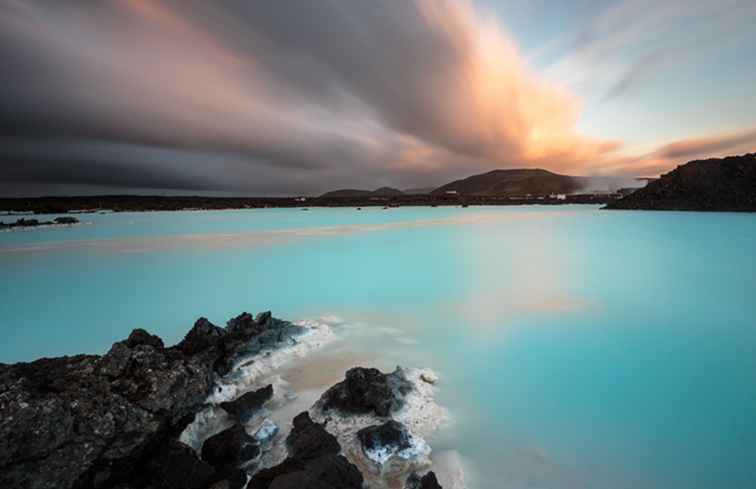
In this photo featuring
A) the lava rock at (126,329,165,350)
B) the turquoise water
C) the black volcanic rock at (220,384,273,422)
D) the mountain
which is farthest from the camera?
the mountain

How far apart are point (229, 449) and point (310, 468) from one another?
2.96ft

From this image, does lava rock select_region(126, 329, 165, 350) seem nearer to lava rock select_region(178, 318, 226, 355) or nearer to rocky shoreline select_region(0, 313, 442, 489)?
rocky shoreline select_region(0, 313, 442, 489)

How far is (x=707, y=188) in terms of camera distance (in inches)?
1412

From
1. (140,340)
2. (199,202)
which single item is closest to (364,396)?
(140,340)

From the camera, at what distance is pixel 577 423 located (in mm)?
3246

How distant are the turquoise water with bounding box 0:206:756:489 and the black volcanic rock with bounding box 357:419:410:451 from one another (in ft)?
1.42

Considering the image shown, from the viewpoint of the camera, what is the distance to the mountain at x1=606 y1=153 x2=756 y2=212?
110 feet

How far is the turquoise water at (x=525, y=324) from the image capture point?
2.92 meters

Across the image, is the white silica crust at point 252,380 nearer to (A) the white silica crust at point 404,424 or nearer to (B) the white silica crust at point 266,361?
(B) the white silica crust at point 266,361

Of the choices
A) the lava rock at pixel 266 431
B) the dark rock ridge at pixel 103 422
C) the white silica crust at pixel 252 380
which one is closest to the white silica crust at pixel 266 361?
the white silica crust at pixel 252 380

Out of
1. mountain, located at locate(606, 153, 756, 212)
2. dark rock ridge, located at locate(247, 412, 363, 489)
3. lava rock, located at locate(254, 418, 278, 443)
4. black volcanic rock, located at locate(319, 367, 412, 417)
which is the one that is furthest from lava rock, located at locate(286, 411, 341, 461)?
mountain, located at locate(606, 153, 756, 212)

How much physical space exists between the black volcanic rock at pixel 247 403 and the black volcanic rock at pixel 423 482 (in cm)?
167

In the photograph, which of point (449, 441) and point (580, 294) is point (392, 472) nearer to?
point (449, 441)

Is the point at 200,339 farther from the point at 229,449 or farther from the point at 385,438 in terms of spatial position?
the point at 385,438
